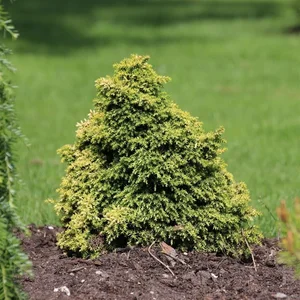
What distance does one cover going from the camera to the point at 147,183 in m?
4.16

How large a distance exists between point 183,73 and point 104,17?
27.4ft

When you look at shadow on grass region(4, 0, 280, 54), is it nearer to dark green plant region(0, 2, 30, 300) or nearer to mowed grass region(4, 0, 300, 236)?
mowed grass region(4, 0, 300, 236)

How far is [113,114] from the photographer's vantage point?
4.24 metres

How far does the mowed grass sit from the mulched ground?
1149mm

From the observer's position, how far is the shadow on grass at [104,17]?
20062mm

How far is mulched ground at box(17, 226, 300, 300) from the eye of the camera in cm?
374

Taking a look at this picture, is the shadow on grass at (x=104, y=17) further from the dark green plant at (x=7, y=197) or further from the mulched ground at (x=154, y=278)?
the dark green plant at (x=7, y=197)

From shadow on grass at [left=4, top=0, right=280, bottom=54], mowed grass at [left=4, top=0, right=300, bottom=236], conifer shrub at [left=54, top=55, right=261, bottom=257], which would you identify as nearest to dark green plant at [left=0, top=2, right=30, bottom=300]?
conifer shrub at [left=54, top=55, right=261, bottom=257]

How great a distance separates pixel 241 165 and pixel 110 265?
5.18 metres

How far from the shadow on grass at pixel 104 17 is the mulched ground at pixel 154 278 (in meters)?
15.2

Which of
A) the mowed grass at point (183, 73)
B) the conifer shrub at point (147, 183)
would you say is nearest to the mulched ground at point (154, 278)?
the conifer shrub at point (147, 183)

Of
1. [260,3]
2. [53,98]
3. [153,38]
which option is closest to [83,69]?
[53,98]

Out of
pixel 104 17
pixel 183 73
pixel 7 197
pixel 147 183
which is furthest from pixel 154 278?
pixel 104 17

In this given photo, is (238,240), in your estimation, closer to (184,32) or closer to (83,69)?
Result: (83,69)
